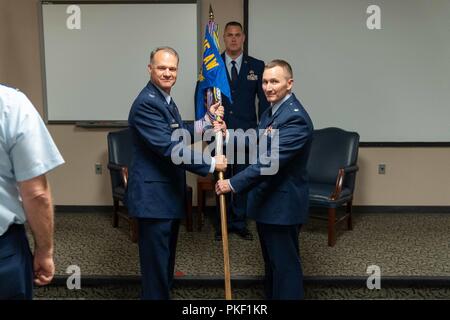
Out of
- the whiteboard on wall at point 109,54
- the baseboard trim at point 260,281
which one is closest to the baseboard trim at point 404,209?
the baseboard trim at point 260,281

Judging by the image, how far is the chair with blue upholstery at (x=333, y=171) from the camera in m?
3.77

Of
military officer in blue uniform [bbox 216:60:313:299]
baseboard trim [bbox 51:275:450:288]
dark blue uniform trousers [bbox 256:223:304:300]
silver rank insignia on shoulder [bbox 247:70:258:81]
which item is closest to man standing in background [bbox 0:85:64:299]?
military officer in blue uniform [bbox 216:60:313:299]

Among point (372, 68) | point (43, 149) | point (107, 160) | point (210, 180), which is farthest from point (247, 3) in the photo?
point (43, 149)

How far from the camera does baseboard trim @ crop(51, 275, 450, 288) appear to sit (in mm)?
3047

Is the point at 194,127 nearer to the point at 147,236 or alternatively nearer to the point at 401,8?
the point at 147,236

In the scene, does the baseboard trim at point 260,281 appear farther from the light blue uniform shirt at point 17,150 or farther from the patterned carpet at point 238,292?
the light blue uniform shirt at point 17,150

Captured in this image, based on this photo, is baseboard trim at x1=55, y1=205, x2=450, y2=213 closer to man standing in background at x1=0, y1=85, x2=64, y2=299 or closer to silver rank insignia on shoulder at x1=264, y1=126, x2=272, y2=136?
silver rank insignia on shoulder at x1=264, y1=126, x2=272, y2=136

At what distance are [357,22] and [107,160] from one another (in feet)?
8.68

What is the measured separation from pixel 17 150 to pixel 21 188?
137 mm

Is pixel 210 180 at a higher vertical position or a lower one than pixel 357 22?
lower

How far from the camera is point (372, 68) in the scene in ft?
14.4

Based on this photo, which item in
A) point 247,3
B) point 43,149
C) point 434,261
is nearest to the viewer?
point 43,149

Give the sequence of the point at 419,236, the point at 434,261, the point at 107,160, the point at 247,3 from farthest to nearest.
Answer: the point at 107,160
the point at 247,3
the point at 419,236
the point at 434,261

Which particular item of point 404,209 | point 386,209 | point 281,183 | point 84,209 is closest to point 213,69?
point 281,183
